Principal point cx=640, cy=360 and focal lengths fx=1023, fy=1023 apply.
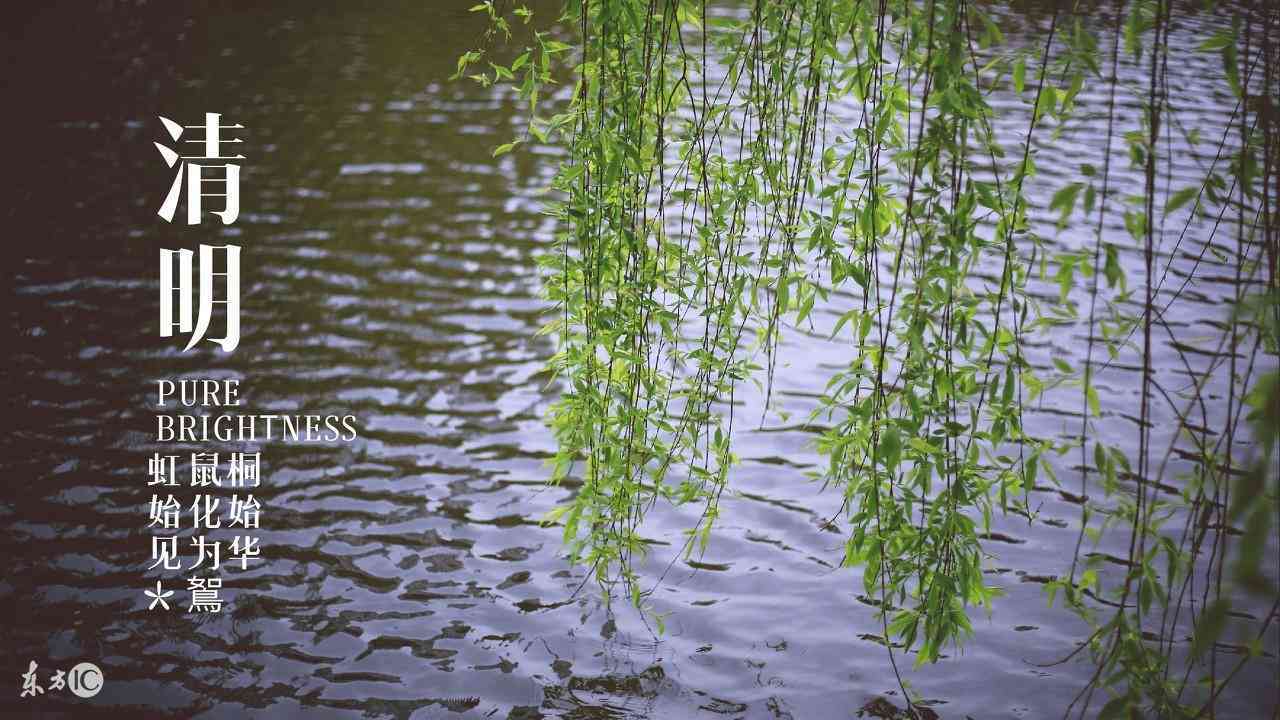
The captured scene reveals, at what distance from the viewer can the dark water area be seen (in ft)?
11.1

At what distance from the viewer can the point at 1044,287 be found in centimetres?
617

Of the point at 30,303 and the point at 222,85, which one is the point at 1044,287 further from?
the point at 222,85

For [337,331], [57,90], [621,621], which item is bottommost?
[621,621]

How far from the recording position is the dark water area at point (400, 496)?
3.40m

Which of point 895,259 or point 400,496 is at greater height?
point 895,259

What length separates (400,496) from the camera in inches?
175

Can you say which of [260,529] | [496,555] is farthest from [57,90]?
[496,555]

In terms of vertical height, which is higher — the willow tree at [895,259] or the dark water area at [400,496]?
the willow tree at [895,259]

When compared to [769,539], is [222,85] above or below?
above

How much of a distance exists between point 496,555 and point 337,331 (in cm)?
227

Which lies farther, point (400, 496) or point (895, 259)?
point (400, 496)

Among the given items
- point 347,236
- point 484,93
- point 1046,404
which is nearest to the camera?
point 1046,404

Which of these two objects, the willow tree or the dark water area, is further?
the dark water area

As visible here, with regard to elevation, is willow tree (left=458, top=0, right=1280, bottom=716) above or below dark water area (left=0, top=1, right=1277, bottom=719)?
above
